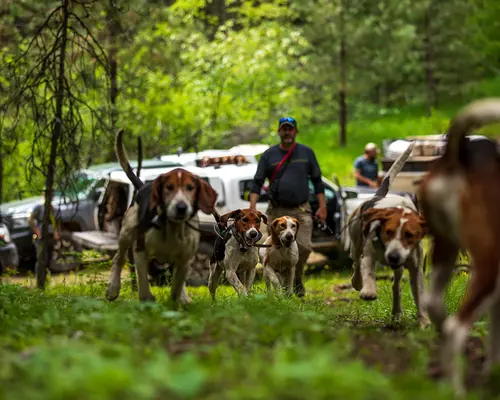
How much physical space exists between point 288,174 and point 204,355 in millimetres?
7101

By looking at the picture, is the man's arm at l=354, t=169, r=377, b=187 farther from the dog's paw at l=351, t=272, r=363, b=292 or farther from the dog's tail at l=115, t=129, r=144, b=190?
the dog's tail at l=115, t=129, r=144, b=190

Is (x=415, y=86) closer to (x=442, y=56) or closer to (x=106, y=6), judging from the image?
(x=442, y=56)

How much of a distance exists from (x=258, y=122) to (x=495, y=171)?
2282 centimetres

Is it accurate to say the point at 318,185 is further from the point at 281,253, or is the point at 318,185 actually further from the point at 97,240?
the point at 97,240

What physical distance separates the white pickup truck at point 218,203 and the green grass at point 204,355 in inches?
282

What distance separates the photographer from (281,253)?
12.2 metres

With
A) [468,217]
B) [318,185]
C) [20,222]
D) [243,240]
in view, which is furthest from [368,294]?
[20,222]

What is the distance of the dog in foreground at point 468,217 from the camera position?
18.9ft

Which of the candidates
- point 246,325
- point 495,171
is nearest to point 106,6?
point 246,325

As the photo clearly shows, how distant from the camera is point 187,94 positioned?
26.5 m

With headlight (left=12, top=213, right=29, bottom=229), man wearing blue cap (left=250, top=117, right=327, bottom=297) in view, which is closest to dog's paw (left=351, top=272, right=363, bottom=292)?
man wearing blue cap (left=250, top=117, right=327, bottom=297)

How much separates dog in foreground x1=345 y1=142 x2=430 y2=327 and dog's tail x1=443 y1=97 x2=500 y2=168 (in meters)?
2.08

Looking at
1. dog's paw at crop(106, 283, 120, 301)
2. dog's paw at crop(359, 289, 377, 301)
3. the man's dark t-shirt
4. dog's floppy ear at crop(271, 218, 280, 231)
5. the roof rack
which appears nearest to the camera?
dog's paw at crop(359, 289, 377, 301)

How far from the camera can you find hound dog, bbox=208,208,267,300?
11.8 m
